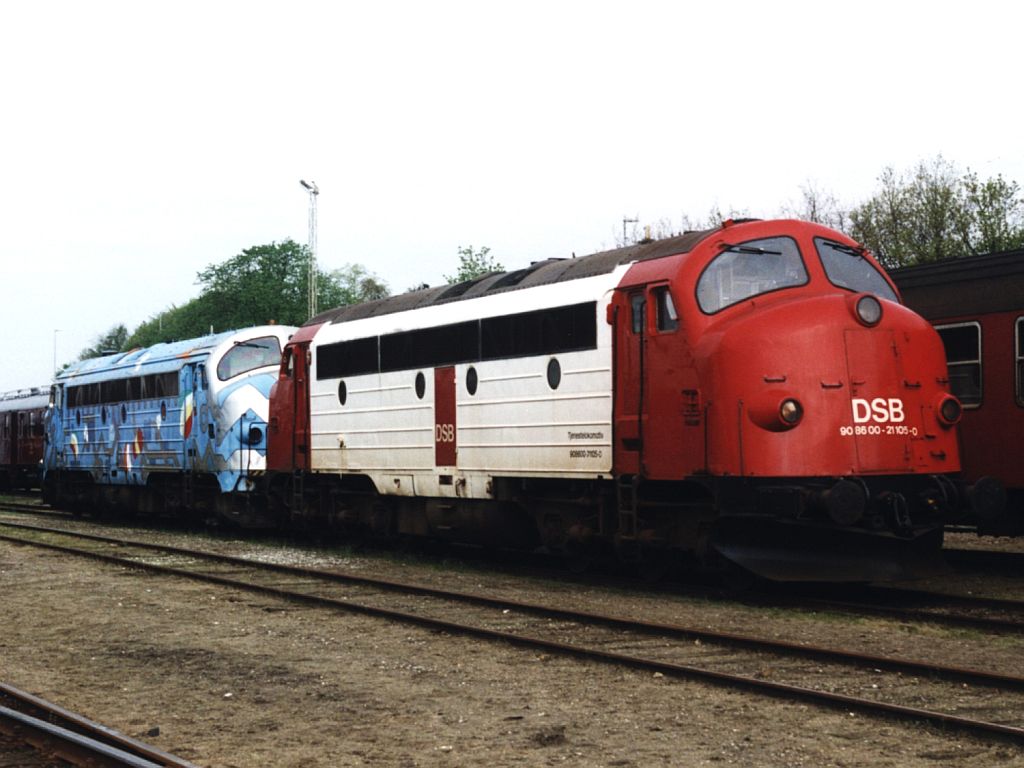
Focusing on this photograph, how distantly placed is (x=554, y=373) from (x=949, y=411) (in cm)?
427

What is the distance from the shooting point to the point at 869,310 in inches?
481

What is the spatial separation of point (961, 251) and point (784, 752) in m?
37.6

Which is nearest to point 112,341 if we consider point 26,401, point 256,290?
point 256,290

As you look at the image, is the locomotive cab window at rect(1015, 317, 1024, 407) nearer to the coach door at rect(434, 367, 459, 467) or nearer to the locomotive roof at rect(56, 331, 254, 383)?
the coach door at rect(434, 367, 459, 467)

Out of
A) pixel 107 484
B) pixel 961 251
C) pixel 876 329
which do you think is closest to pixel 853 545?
pixel 876 329

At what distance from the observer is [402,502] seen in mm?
17984

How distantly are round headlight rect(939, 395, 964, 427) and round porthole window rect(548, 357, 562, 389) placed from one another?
162 inches

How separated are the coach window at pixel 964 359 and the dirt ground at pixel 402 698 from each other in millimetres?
4509

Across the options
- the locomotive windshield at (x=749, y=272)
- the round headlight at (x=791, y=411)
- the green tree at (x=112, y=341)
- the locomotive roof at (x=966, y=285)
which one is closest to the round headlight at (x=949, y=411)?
the round headlight at (x=791, y=411)

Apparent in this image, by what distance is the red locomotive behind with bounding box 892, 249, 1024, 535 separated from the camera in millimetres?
14180

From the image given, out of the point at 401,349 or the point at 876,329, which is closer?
the point at 876,329

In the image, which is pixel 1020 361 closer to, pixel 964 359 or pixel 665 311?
pixel 964 359

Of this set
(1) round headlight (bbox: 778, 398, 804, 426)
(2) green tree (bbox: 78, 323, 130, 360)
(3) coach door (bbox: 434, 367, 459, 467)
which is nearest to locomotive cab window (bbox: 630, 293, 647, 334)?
(1) round headlight (bbox: 778, 398, 804, 426)

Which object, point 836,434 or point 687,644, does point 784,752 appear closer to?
point 687,644
